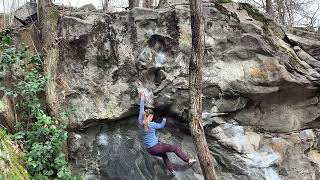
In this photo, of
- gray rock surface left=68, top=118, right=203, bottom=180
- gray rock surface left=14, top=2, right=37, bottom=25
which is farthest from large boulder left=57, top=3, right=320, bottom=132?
gray rock surface left=14, top=2, right=37, bottom=25

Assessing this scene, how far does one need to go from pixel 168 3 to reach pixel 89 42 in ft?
7.05

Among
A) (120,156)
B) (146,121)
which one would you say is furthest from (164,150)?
(120,156)

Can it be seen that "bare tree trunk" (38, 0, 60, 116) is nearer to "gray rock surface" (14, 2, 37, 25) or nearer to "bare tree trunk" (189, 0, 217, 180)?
"gray rock surface" (14, 2, 37, 25)

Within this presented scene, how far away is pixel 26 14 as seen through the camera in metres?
10.0

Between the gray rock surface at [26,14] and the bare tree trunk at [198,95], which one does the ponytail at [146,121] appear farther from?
the gray rock surface at [26,14]

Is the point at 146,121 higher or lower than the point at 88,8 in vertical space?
lower

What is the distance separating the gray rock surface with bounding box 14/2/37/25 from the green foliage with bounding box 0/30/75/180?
2.60ft

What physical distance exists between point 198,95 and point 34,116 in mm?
3430

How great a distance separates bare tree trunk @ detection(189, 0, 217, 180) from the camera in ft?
24.9

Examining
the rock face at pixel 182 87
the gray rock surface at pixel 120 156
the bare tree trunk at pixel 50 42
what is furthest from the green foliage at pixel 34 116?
the gray rock surface at pixel 120 156

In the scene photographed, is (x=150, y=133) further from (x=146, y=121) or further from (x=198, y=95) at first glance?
(x=198, y=95)

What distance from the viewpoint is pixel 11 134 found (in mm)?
8406

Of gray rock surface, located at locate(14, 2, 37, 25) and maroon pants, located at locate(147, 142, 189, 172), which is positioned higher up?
gray rock surface, located at locate(14, 2, 37, 25)

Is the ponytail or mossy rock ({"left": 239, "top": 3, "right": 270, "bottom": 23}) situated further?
mossy rock ({"left": 239, "top": 3, "right": 270, "bottom": 23})
